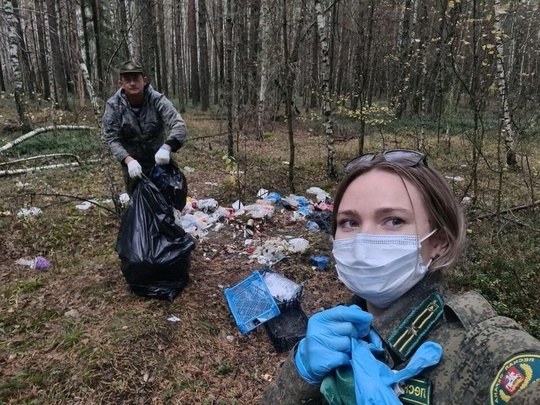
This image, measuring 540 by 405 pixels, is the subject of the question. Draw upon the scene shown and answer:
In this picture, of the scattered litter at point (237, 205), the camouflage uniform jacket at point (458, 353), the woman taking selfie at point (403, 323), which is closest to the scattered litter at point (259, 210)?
the scattered litter at point (237, 205)

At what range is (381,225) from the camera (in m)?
1.22

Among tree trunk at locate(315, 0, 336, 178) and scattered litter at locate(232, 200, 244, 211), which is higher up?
tree trunk at locate(315, 0, 336, 178)

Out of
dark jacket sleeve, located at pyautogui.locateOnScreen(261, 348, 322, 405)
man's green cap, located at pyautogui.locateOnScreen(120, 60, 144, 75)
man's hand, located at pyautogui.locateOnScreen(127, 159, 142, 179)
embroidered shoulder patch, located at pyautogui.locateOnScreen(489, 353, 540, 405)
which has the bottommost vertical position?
man's hand, located at pyautogui.locateOnScreen(127, 159, 142, 179)

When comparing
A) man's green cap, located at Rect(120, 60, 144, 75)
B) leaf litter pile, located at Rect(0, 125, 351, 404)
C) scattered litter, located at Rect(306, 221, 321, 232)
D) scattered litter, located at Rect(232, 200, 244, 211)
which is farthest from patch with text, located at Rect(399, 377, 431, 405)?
scattered litter, located at Rect(232, 200, 244, 211)

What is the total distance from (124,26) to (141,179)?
7.08 metres

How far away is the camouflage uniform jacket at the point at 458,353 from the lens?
0.81 m

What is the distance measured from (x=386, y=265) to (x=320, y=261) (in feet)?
11.4

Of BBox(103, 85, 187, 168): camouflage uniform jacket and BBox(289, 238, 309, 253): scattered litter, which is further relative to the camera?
BBox(289, 238, 309, 253): scattered litter

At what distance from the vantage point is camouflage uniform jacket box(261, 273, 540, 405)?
0.81 meters

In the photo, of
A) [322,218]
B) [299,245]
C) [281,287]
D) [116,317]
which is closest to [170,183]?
[116,317]

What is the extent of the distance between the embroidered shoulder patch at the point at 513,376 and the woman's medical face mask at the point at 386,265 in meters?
0.39

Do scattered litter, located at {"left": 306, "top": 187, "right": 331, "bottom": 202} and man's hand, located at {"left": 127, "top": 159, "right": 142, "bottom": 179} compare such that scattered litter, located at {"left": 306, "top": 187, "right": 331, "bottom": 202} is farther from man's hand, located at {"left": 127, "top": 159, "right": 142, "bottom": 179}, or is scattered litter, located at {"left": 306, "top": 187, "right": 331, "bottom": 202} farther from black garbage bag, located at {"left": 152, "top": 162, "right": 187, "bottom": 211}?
man's hand, located at {"left": 127, "top": 159, "right": 142, "bottom": 179}

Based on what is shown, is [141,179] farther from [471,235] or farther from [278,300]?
[471,235]

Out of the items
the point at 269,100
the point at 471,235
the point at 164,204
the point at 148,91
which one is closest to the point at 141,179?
the point at 164,204
